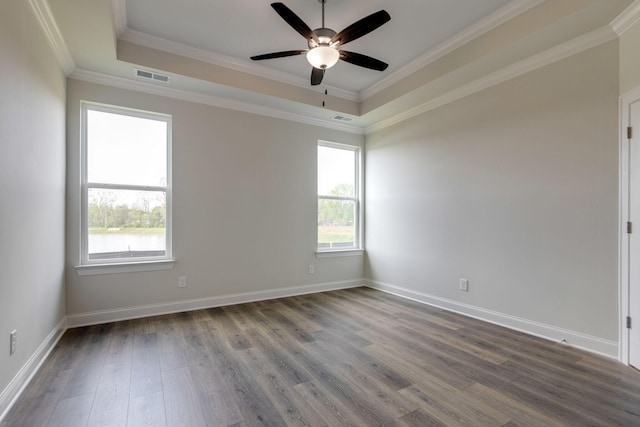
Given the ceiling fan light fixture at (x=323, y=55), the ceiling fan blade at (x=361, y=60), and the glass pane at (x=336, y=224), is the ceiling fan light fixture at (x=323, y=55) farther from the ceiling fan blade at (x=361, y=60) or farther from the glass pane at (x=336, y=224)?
the glass pane at (x=336, y=224)

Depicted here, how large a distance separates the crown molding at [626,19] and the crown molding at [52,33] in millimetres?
4378

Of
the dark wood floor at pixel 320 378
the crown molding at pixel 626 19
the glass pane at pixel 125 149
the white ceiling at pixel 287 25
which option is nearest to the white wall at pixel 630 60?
the crown molding at pixel 626 19

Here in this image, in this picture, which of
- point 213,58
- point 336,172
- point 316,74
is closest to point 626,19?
point 316,74

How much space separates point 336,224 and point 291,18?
11.1 feet

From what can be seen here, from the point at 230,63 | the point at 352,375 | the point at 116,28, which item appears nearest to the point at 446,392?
the point at 352,375

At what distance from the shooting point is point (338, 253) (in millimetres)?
5000

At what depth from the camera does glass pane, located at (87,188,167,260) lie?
11.1ft

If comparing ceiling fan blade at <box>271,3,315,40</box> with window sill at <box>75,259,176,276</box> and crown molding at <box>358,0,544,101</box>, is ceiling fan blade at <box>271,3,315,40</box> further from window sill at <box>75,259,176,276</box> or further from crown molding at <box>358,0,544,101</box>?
window sill at <box>75,259,176,276</box>

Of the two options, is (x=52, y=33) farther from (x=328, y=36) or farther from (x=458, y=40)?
(x=458, y=40)

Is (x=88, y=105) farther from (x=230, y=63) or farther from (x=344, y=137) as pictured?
(x=344, y=137)

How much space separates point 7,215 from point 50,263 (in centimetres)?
108

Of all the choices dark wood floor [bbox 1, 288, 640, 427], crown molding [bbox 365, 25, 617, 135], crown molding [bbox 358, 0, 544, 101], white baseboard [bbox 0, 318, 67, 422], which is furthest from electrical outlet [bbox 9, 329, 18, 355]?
crown molding [bbox 365, 25, 617, 135]

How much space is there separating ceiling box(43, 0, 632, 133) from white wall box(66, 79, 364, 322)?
0.31m

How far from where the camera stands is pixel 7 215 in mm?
1864
